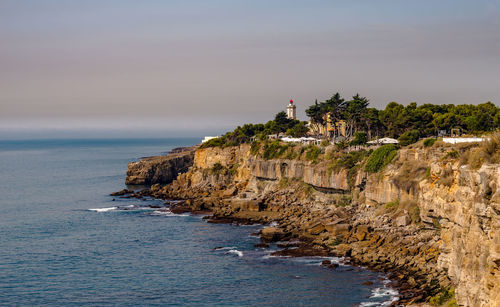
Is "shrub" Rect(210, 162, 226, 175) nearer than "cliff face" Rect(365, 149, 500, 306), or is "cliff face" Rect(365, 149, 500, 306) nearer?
"cliff face" Rect(365, 149, 500, 306)

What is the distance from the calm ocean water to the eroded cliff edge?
463 cm

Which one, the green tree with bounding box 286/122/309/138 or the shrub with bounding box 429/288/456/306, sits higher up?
the green tree with bounding box 286/122/309/138

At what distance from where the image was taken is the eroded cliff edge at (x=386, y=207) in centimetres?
2367

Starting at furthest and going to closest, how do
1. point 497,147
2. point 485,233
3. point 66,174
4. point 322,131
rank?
point 66,174
point 322,131
point 497,147
point 485,233

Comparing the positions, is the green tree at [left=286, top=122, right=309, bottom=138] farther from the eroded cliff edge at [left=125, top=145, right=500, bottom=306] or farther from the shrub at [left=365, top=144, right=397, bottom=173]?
the shrub at [left=365, top=144, right=397, bottom=173]

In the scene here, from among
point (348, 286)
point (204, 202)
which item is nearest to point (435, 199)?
point (348, 286)

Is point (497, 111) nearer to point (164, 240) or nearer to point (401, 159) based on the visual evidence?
point (401, 159)

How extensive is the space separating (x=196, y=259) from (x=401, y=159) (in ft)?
92.5

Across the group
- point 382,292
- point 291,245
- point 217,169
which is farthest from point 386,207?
point 217,169

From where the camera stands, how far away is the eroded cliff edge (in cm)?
2367

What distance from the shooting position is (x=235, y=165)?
343 ft

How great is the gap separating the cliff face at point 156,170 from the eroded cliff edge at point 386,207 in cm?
1901

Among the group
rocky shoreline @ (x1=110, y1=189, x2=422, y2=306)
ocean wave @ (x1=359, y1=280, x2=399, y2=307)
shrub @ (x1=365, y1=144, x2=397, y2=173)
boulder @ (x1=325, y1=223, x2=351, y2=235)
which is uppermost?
shrub @ (x1=365, y1=144, x2=397, y2=173)

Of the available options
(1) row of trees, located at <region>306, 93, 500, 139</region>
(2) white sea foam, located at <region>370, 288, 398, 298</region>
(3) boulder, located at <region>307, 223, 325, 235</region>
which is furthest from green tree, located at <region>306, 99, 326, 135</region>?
(2) white sea foam, located at <region>370, 288, 398, 298</region>
